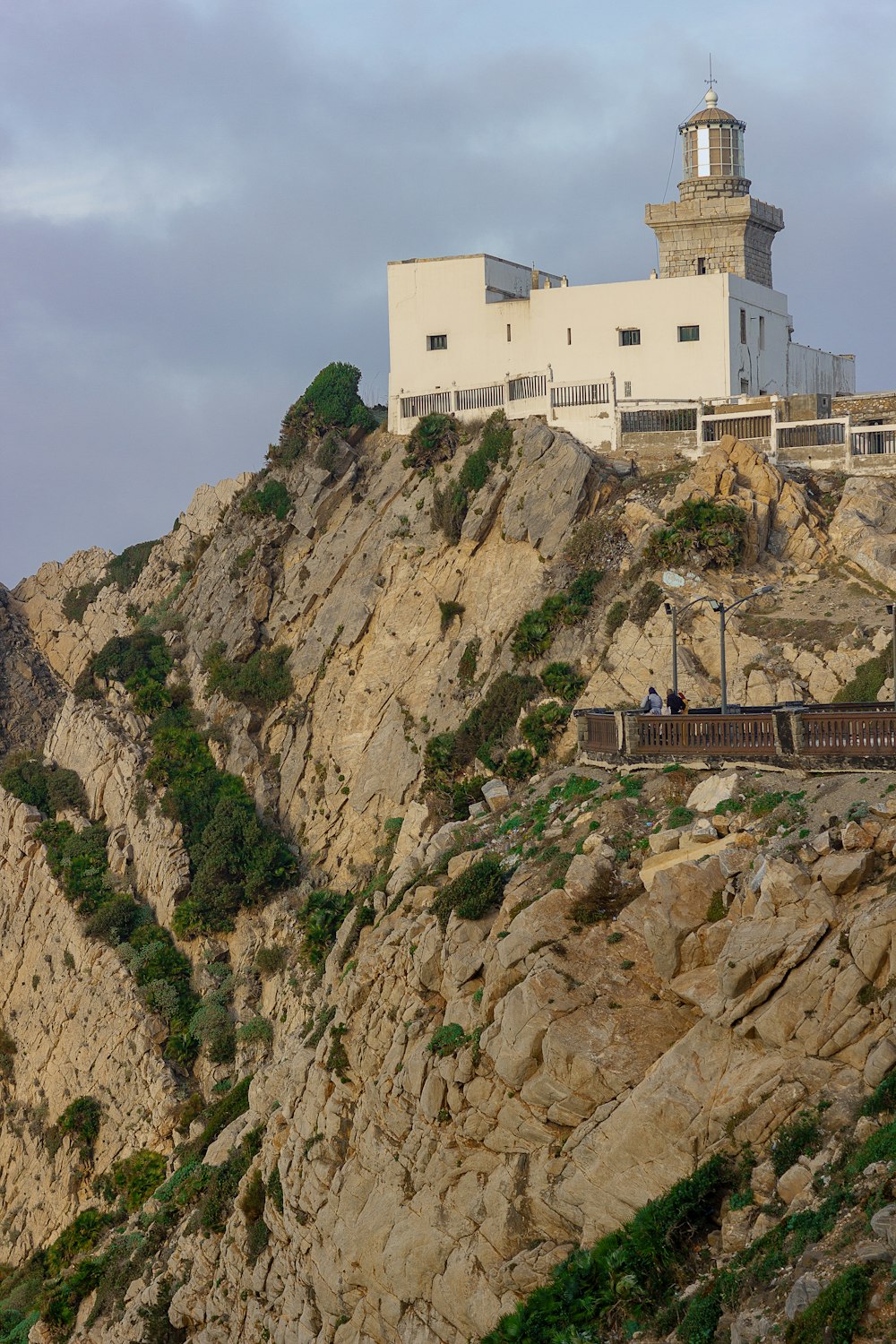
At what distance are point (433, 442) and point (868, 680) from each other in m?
19.3

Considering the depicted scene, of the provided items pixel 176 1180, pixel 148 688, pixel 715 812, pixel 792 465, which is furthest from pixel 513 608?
pixel 715 812

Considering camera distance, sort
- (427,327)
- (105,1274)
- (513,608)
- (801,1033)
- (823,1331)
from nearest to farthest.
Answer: (823,1331) < (801,1033) < (105,1274) < (513,608) < (427,327)

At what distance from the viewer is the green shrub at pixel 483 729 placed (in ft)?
153

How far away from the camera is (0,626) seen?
236 feet

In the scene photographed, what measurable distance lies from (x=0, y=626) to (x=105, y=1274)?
38240 mm

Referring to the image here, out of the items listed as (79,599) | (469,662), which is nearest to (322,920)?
(469,662)

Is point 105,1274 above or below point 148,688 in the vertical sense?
below

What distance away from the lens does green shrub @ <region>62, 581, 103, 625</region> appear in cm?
7081

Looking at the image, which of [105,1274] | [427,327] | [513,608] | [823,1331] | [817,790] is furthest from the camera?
[427,327]

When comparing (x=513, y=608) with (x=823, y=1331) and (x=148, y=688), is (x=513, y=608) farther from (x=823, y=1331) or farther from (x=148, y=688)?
(x=823, y=1331)

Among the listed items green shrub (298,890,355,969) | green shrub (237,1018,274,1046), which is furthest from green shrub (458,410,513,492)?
green shrub (237,1018,274,1046)

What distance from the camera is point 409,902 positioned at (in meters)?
31.9

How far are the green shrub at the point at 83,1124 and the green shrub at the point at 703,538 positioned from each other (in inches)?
903

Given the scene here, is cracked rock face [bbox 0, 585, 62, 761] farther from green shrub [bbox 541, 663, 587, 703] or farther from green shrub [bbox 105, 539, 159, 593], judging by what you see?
green shrub [bbox 541, 663, 587, 703]
